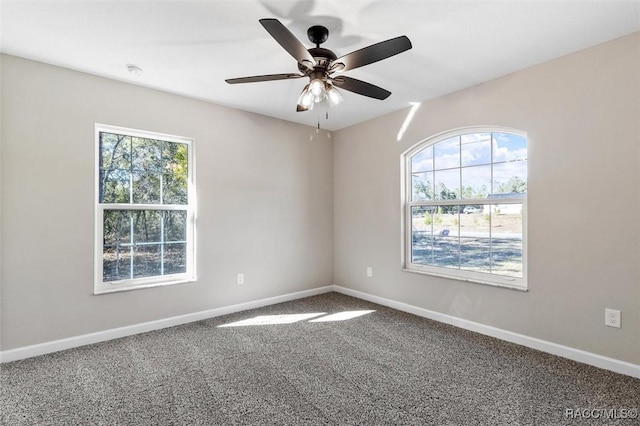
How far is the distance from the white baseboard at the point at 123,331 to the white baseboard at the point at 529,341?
1.57 metres

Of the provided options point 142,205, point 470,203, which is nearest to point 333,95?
point 470,203

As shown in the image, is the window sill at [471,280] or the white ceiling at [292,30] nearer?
the white ceiling at [292,30]

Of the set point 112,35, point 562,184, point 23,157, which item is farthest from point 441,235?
point 23,157

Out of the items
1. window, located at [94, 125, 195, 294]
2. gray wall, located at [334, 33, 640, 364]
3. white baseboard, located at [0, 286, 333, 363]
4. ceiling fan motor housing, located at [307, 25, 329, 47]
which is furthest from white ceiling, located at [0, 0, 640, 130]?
white baseboard, located at [0, 286, 333, 363]

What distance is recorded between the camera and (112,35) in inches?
88.4

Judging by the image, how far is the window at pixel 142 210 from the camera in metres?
2.99

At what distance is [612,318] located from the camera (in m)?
2.33

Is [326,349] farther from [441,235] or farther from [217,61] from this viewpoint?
[217,61]

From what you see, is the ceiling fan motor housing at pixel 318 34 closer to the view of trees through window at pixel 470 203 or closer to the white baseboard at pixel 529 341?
the view of trees through window at pixel 470 203

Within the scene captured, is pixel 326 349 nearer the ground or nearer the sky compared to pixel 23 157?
nearer the ground

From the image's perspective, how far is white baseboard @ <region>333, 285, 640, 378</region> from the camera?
2.29m

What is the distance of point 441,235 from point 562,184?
1259 millimetres

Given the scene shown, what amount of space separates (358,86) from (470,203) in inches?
70.9

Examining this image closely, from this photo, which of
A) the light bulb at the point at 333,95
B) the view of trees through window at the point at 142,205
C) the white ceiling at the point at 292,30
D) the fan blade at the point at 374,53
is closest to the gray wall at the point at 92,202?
the view of trees through window at the point at 142,205
